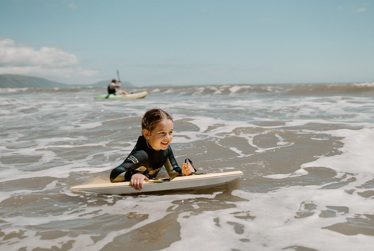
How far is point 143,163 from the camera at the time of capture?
3840 mm

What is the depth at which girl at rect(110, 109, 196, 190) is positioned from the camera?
12.0 feet

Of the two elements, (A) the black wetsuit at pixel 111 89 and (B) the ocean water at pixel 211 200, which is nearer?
(B) the ocean water at pixel 211 200

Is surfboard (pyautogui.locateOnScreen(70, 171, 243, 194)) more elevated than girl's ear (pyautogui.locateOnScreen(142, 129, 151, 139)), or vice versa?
girl's ear (pyautogui.locateOnScreen(142, 129, 151, 139))

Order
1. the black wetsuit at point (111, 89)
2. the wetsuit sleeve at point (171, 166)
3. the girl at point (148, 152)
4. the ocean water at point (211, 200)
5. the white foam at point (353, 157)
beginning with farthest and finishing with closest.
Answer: the black wetsuit at point (111, 89) → the white foam at point (353, 157) → the wetsuit sleeve at point (171, 166) → the girl at point (148, 152) → the ocean water at point (211, 200)

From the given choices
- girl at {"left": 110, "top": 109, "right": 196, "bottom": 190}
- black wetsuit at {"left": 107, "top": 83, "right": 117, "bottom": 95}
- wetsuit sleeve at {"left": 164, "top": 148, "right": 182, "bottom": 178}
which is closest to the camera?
girl at {"left": 110, "top": 109, "right": 196, "bottom": 190}

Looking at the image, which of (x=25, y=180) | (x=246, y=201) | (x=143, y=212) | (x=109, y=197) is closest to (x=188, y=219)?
(x=143, y=212)

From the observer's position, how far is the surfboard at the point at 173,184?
3.56 metres

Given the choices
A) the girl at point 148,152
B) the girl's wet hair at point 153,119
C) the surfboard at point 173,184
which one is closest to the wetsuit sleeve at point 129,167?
the girl at point 148,152

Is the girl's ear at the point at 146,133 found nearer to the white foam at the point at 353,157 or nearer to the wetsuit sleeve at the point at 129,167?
the wetsuit sleeve at the point at 129,167

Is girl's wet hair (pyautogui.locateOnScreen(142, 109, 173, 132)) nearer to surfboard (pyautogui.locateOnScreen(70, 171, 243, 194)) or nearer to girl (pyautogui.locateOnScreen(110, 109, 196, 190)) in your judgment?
girl (pyautogui.locateOnScreen(110, 109, 196, 190))

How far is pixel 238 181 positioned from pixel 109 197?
1.41 m

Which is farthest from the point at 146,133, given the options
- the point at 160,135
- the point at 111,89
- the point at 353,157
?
the point at 111,89

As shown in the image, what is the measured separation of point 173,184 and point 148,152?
0.53 meters

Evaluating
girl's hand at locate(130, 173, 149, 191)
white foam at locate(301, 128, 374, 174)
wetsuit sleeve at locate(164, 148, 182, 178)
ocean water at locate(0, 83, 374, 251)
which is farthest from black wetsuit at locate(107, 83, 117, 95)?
girl's hand at locate(130, 173, 149, 191)
